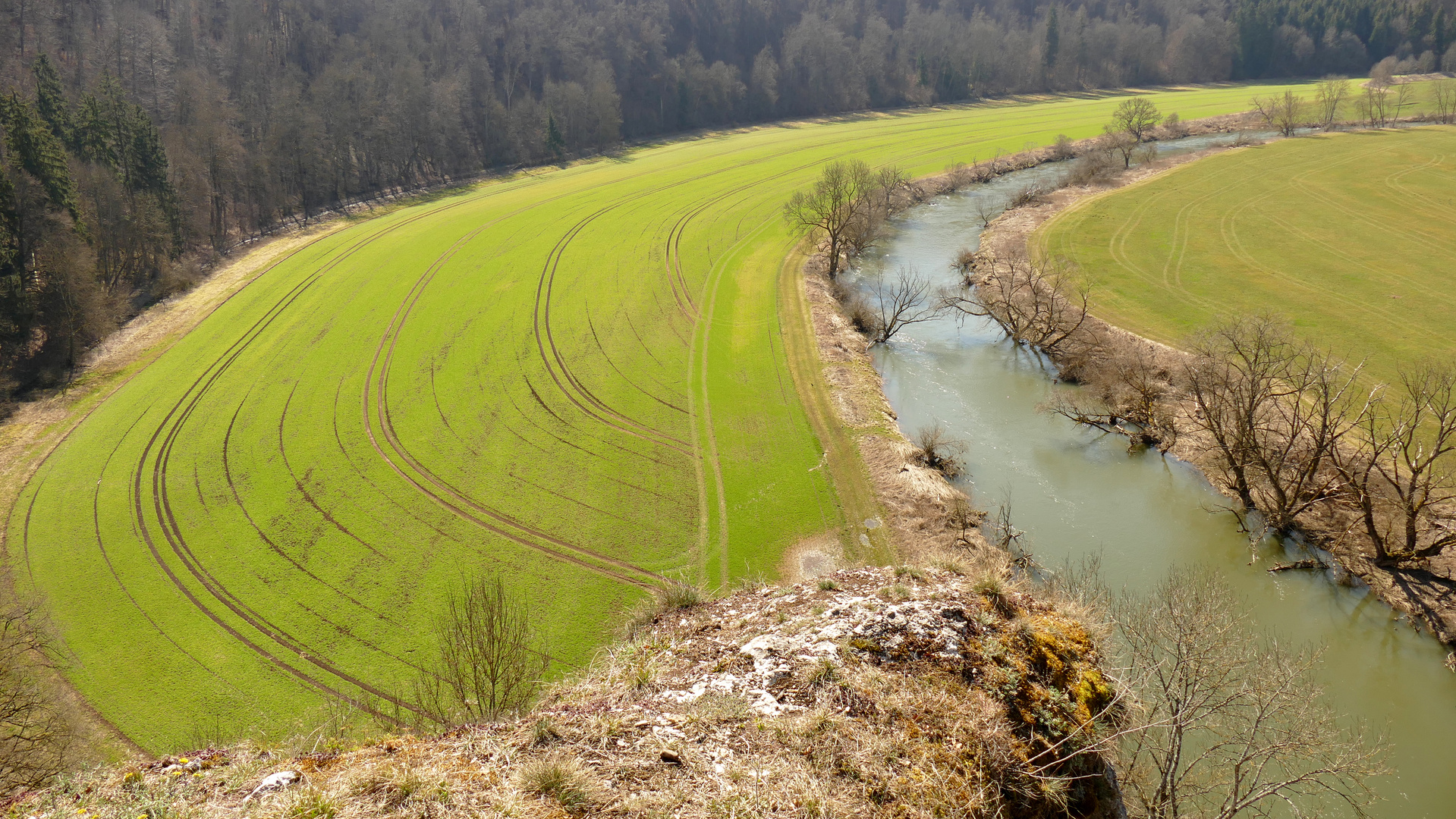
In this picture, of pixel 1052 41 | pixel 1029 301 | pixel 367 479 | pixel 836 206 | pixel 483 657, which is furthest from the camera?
pixel 1052 41

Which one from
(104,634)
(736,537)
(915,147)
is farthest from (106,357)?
(915,147)

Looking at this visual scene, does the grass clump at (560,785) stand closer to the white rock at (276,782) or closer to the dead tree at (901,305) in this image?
the white rock at (276,782)

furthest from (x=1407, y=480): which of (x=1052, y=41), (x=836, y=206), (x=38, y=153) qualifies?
(x=1052, y=41)

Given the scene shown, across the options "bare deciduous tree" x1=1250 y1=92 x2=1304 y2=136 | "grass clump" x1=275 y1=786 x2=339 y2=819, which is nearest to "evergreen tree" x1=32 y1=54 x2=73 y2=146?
"grass clump" x1=275 y1=786 x2=339 y2=819

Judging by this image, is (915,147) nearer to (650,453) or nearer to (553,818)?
(650,453)

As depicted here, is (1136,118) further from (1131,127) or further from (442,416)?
(442,416)

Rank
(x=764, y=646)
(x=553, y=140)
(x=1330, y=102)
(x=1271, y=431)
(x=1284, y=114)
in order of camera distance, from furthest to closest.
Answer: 1. (x=553, y=140)
2. (x=1284, y=114)
3. (x=1330, y=102)
4. (x=1271, y=431)
5. (x=764, y=646)
